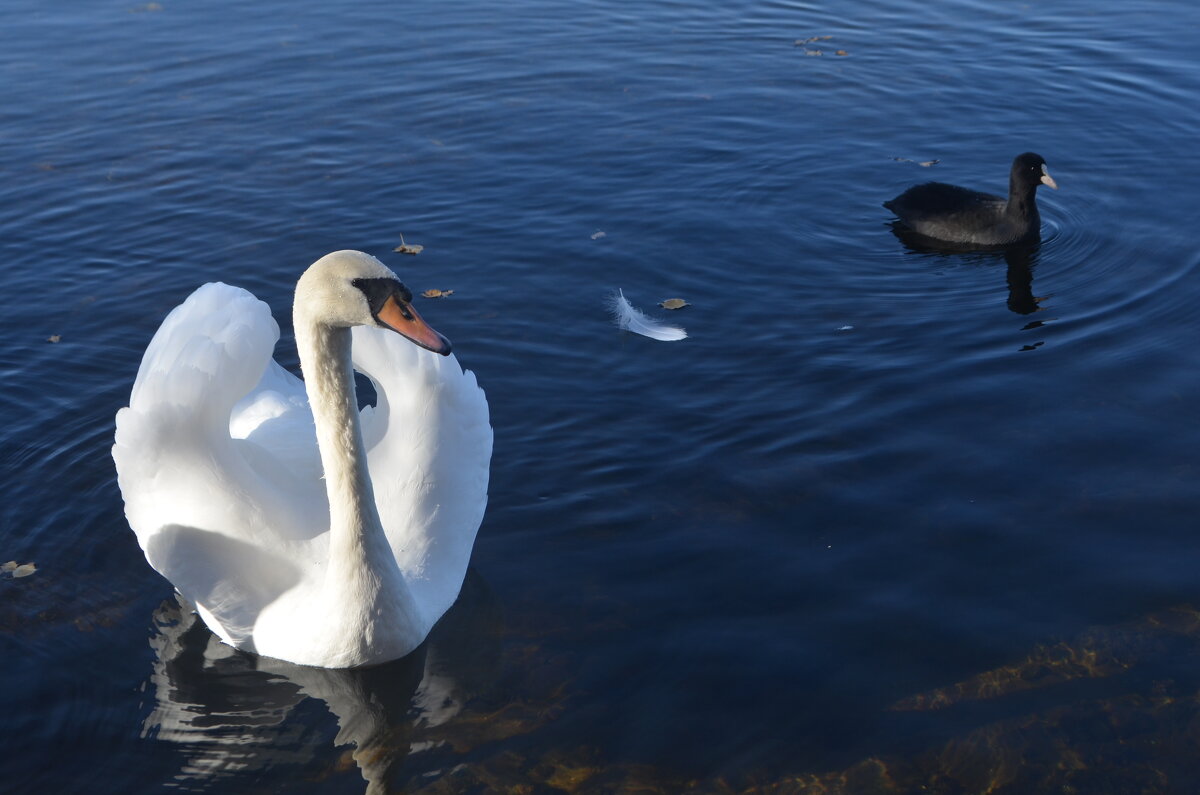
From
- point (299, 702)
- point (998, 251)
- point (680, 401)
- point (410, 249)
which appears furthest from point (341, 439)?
point (998, 251)

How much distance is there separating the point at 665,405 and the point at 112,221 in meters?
5.73

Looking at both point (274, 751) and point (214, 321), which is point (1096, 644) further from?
point (214, 321)

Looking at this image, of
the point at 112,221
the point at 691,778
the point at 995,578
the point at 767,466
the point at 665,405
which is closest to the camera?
the point at 691,778

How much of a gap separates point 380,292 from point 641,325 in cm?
433

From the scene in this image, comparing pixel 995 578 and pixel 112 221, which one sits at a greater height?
pixel 112 221

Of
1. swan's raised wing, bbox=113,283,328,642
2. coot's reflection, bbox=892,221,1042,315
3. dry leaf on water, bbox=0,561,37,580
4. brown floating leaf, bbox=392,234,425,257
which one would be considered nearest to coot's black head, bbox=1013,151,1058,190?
coot's reflection, bbox=892,221,1042,315

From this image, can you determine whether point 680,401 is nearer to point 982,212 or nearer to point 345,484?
point 345,484

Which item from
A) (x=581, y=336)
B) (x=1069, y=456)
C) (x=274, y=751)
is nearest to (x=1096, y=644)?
(x=1069, y=456)

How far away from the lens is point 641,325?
943 centimetres

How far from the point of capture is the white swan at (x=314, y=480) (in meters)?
5.65

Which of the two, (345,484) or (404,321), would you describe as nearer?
(404,321)

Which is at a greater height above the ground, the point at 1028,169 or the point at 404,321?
the point at 404,321

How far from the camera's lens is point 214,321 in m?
6.29

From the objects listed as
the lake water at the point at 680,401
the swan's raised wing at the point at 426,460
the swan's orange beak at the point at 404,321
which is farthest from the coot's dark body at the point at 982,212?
the swan's orange beak at the point at 404,321
